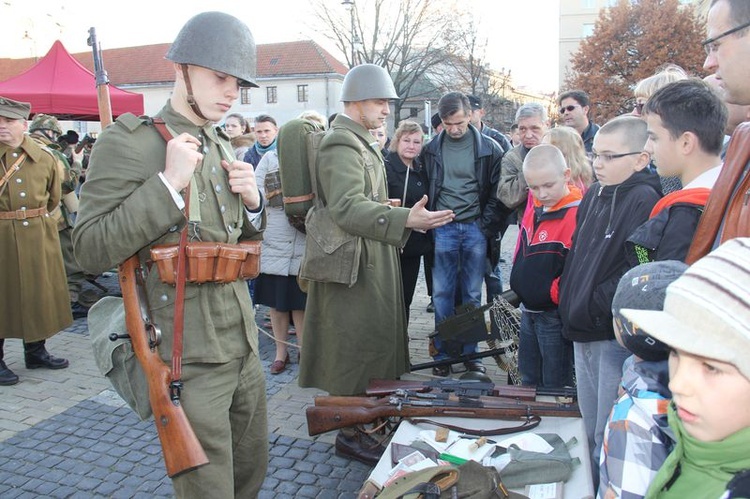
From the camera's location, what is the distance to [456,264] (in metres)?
5.07

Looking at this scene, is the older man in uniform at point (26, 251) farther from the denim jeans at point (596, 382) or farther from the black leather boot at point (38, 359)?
the denim jeans at point (596, 382)

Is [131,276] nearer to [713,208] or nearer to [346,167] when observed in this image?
[346,167]

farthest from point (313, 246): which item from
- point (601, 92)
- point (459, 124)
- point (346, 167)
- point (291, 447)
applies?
point (601, 92)

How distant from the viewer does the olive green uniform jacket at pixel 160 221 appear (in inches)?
79.7

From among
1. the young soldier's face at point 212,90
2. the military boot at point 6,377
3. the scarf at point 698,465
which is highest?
the young soldier's face at point 212,90

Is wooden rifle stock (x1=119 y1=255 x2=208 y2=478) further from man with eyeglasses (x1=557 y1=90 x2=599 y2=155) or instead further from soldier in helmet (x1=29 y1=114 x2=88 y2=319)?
soldier in helmet (x1=29 y1=114 x2=88 y2=319)

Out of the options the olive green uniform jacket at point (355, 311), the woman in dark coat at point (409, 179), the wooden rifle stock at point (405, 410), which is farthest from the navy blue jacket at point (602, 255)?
the woman in dark coat at point (409, 179)

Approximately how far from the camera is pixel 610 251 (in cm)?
263

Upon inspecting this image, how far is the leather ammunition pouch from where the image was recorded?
2.07 meters

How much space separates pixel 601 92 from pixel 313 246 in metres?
22.3

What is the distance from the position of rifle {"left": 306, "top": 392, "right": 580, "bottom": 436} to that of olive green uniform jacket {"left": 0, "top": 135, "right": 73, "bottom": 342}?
10.4 ft

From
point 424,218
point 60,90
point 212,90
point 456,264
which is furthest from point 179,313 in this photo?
point 60,90

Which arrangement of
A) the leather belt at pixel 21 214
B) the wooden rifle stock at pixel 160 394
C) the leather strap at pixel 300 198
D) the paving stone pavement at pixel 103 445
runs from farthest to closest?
the leather belt at pixel 21 214, the leather strap at pixel 300 198, the paving stone pavement at pixel 103 445, the wooden rifle stock at pixel 160 394

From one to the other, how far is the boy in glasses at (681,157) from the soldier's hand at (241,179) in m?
1.57
